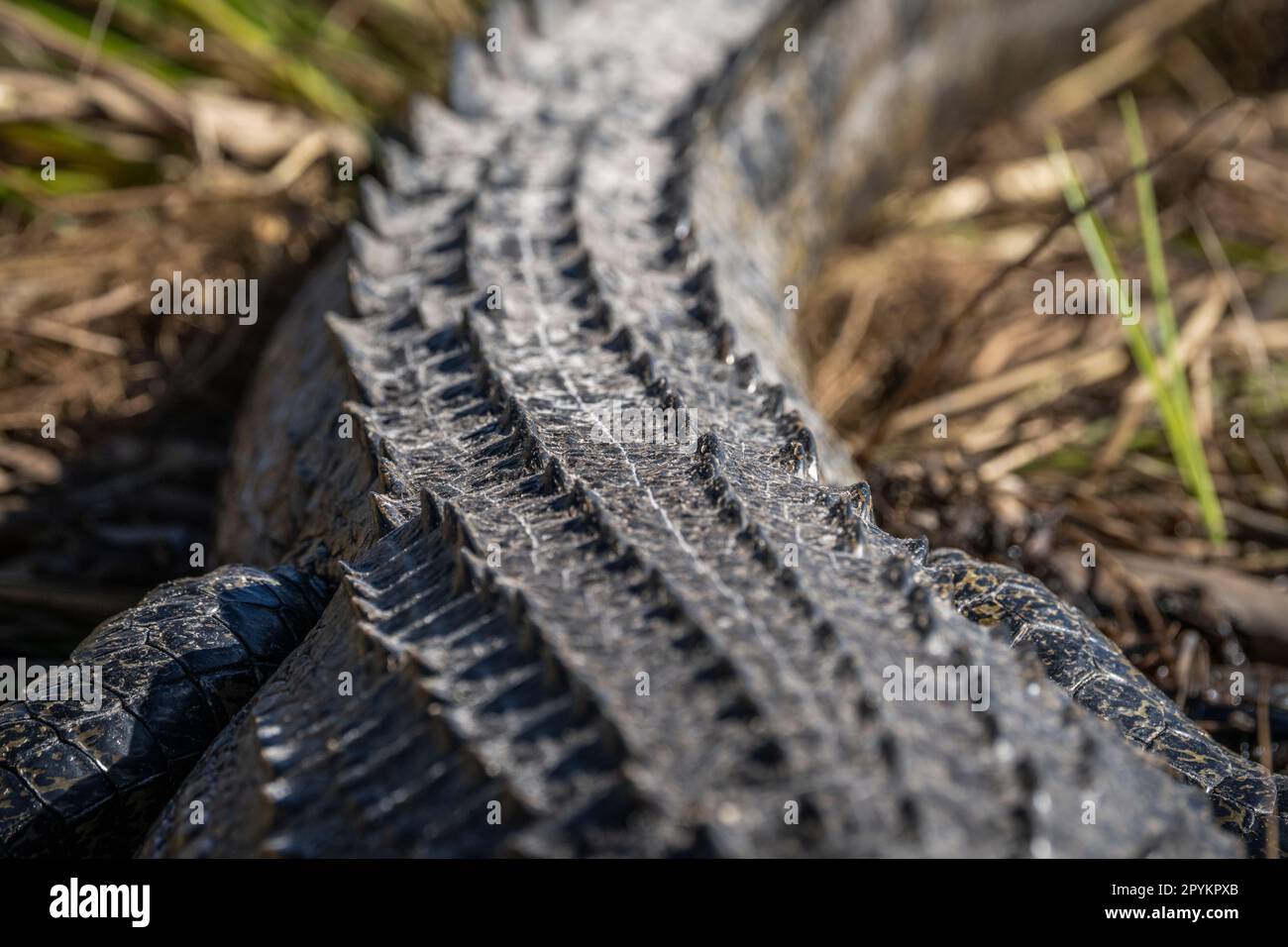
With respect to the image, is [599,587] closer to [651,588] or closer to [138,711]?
[651,588]

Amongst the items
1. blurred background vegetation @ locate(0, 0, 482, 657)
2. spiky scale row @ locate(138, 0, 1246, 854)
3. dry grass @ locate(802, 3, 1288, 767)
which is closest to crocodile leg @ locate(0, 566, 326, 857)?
spiky scale row @ locate(138, 0, 1246, 854)

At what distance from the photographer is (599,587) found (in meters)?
1.65

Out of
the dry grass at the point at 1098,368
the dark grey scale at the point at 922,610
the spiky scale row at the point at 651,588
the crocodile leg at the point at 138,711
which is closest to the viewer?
the spiky scale row at the point at 651,588

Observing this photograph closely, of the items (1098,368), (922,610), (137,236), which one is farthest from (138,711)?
(1098,368)

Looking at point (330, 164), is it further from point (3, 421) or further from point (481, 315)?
point (481, 315)

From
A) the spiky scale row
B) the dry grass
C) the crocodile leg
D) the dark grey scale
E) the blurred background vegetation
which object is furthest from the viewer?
the blurred background vegetation

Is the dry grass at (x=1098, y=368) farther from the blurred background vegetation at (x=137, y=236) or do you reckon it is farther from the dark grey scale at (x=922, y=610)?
the blurred background vegetation at (x=137, y=236)

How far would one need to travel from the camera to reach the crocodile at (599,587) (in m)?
1.38

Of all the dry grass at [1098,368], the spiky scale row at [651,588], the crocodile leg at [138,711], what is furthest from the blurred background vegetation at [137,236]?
the dry grass at [1098,368]

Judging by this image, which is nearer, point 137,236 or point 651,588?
point 651,588

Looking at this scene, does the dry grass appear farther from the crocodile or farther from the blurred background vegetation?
the blurred background vegetation

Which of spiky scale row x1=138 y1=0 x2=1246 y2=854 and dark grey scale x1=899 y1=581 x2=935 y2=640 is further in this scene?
dark grey scale x1=899 y1=581 x2=935 y2=640

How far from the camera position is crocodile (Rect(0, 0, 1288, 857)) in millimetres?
1377

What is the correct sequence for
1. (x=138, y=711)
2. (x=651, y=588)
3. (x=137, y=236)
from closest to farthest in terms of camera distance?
(x=651, y=588) → (x=138, y=711) → (x=137, y=236)
